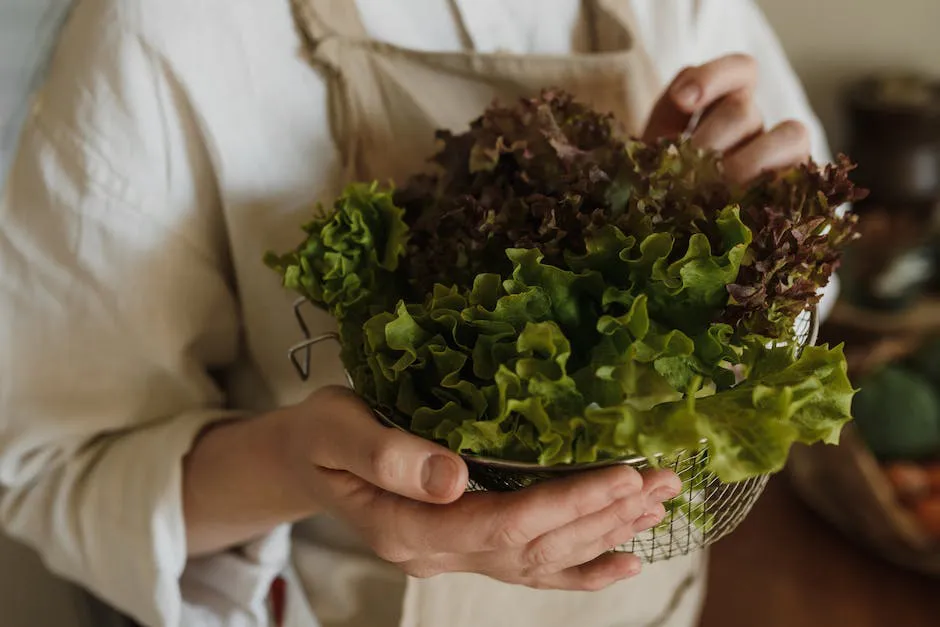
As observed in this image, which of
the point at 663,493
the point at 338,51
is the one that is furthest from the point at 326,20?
the point at 663,493

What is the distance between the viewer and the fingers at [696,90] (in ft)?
1.89

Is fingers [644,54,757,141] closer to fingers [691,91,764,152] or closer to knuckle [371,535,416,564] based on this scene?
fingers [691,91,764,152]

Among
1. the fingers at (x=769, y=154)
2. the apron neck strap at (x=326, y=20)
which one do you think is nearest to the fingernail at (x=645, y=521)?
the fingers at (x=769, y=154)

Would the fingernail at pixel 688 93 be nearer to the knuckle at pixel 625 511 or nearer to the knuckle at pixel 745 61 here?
the knuckle at pixel 745 61

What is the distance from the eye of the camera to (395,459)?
0.40 meters

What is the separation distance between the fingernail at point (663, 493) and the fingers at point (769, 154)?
24cm

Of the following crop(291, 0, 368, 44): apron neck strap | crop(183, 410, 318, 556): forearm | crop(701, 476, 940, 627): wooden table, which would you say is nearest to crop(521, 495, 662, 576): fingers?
crop(183, 410, 318, 556): forearm

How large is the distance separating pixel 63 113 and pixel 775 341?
0.47 m

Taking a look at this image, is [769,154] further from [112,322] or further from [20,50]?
[20,50]

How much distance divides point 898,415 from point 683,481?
0.95m

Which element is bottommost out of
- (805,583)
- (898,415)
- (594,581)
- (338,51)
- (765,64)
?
(805,583)

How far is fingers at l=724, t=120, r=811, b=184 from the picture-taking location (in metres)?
0.57

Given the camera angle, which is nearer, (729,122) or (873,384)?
(729,122)

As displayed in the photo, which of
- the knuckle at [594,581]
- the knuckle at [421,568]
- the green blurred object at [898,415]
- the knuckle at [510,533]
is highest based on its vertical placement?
the knuckle at [510,533]
